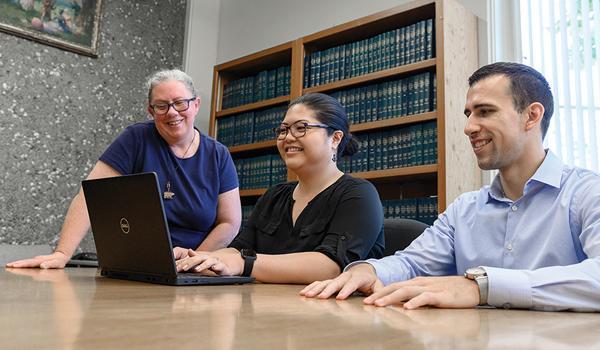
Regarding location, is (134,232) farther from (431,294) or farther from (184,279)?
(431,294)

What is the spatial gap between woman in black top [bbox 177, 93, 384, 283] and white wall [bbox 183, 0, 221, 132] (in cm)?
235

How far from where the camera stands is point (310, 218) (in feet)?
4.86

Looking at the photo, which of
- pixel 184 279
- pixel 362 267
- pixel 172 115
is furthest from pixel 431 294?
pixel 172 115

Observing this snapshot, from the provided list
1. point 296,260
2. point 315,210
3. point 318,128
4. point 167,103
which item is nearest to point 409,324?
point 296,260

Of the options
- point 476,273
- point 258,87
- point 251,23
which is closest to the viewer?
point 476,273

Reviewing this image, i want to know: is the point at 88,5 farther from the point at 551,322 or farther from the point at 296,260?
the point at 551,322

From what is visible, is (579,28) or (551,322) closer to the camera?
(551,322)

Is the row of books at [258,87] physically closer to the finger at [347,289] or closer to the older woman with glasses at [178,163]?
the older woman with glasses at [178,163]

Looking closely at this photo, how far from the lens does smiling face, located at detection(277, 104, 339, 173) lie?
5.20ft

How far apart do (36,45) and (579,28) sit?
10.00 feet

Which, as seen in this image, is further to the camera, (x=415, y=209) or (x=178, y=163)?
(x=415, y=209)

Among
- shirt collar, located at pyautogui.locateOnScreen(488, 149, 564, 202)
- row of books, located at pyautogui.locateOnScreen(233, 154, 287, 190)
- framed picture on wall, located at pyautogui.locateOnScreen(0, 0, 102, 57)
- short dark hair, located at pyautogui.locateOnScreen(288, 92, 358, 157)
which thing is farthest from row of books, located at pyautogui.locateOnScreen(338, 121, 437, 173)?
framed picture on wall, located at pyautogui.locateOnScreen(0, 0, 102, 57)

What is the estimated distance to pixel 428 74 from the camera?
2.57 m

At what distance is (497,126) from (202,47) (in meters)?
3.18
